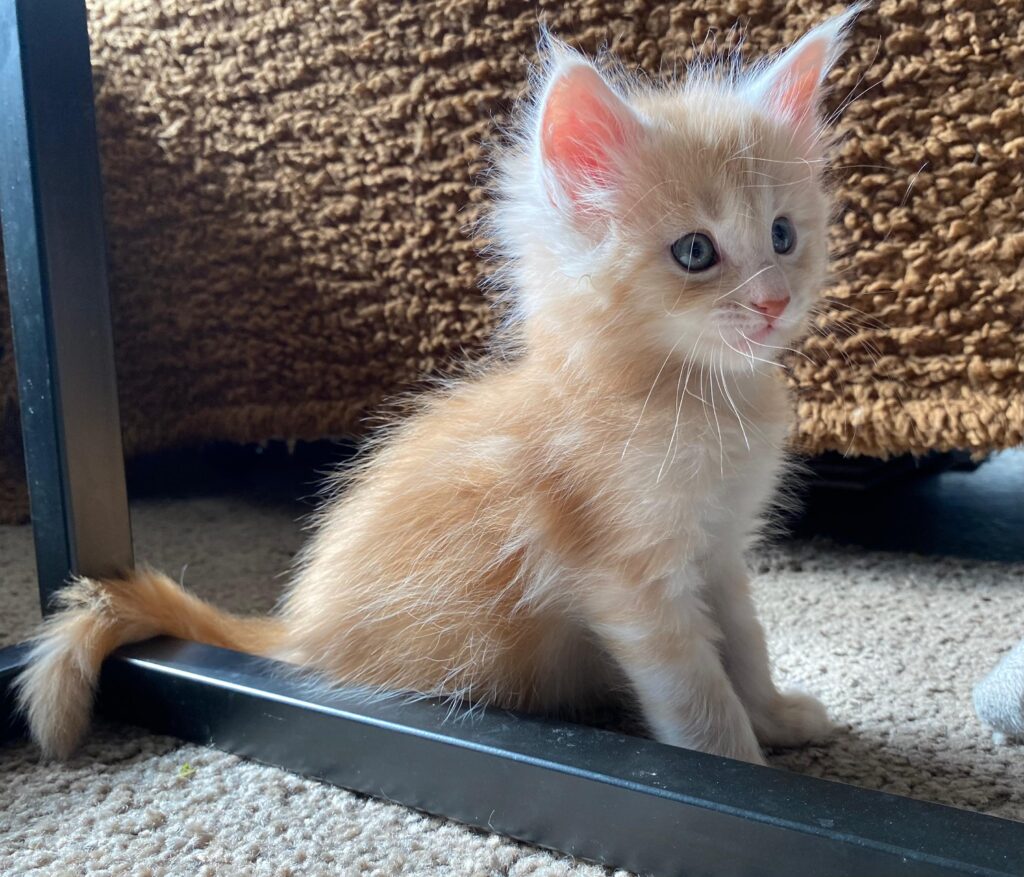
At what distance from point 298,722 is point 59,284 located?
1.47 ft

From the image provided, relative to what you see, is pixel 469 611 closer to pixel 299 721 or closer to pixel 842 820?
pixel 299 721

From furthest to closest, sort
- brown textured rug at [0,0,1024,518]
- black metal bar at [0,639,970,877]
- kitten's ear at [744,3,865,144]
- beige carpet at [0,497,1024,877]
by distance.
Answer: brown textured rug at [0,0,1024,518] → kitten's ear at [744,3,865,144] → beige carpet at [0,497,1024,877] → black metal bar at [0,639,970,877]

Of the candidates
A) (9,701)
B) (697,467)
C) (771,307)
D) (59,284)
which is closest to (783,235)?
(771,307)

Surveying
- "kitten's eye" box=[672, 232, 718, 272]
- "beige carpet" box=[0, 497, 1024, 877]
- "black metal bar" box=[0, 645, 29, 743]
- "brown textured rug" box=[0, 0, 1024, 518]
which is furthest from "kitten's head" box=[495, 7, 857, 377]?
"black metal bar" box=[0, 645, 29, 743]

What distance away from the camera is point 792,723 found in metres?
0.80

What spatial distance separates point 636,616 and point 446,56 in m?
0.80

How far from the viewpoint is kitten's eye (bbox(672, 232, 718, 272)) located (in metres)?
0.69

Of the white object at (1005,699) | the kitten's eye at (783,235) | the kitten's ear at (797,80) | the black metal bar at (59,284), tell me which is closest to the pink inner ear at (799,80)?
the kitten's ear at (797,80)

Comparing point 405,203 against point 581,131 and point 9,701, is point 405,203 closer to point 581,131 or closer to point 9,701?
point 581,131

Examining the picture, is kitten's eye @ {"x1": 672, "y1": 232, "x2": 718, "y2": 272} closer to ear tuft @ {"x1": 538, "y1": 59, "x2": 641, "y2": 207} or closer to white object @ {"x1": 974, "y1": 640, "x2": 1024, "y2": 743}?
ear tuft @ {"x1": 538, "y1": 59, "x2": 641, "y2": 207}

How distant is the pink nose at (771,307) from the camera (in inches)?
26.7

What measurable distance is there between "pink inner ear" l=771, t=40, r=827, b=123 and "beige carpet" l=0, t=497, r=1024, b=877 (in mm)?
532

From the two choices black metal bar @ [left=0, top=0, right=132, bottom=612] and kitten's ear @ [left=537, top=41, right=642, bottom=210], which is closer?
kitten's ear @ [left=537, top=41, right=642, bottom=210]

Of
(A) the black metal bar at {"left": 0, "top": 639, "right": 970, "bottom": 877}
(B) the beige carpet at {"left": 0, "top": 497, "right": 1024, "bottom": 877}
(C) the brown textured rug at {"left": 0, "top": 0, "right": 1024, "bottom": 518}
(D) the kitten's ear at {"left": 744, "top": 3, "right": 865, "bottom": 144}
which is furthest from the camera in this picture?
(C) the brown textured rug at {"left": 0, "top": 0, "right": 1024, "bottom": 518}
